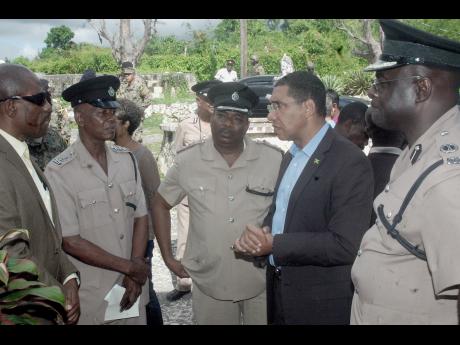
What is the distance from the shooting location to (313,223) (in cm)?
285

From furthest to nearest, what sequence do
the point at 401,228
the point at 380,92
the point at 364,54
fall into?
1. the point at 364,54
2. the point at 380,92
3. the point at 401,228

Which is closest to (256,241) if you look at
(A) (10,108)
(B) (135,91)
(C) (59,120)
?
(A) (10,108)

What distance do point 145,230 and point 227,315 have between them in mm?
779

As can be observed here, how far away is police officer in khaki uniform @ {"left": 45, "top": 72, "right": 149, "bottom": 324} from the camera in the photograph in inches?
126

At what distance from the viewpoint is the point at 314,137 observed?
3006 mm

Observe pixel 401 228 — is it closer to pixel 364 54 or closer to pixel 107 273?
pixel 107 273

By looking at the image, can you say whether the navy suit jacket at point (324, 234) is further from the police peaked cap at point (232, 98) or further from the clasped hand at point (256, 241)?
the police peaked cap at point (232, 98)

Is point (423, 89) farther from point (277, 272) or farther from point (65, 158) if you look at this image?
point (65, 158)

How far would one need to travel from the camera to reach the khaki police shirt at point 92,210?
319 centimetres

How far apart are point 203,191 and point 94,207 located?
676 millimetres

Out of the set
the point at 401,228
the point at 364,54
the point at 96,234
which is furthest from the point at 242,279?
the point at 364,54

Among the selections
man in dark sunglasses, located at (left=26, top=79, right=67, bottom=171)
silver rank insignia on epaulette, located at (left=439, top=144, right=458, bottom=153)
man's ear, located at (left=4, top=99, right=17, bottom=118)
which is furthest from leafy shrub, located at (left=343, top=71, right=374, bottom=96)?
silver rank insignia on epaulette, located at (left=439, top=144, right=458, bottom=153)

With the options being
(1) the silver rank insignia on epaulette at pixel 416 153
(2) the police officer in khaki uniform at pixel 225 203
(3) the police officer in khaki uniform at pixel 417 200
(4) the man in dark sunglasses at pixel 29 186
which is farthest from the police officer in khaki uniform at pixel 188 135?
(1) the silver rank insignia on epaulette at pixel 416 153

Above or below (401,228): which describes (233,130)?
above
